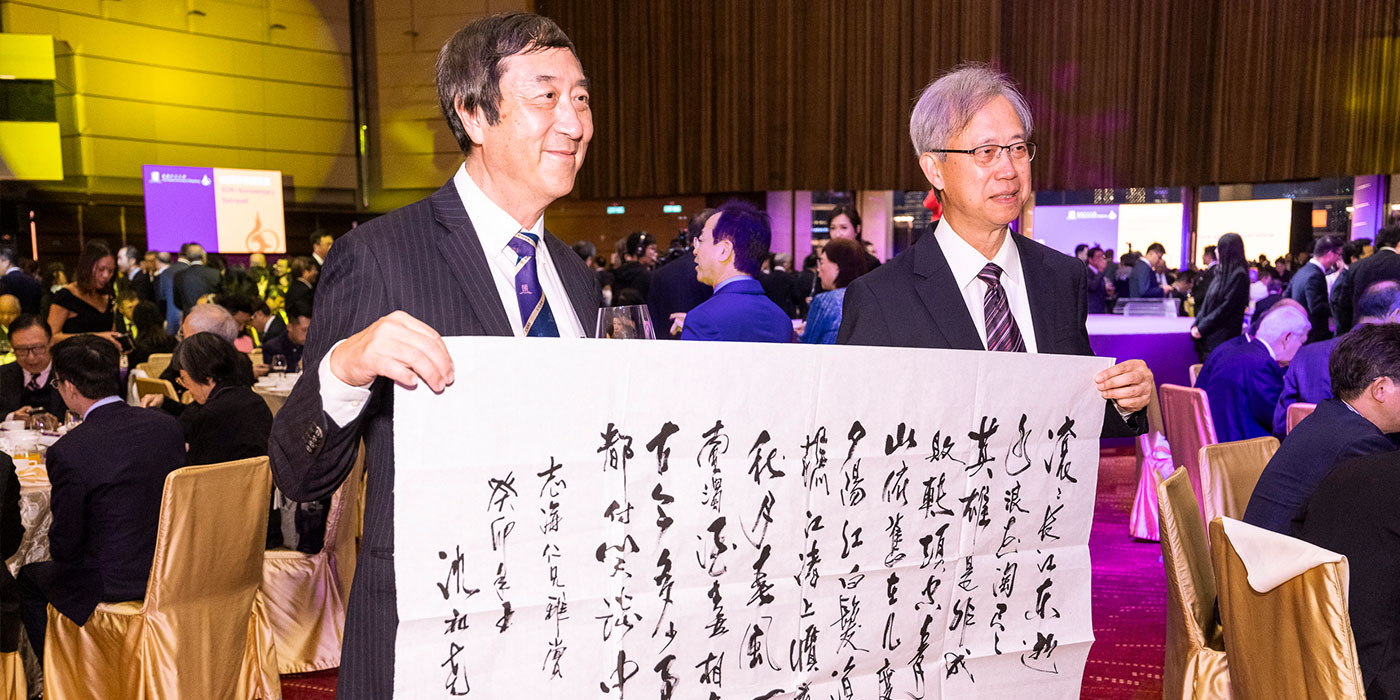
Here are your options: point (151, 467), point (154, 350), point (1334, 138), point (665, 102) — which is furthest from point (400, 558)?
point (665, 102)

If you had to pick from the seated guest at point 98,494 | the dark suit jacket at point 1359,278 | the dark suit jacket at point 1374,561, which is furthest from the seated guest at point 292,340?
the dark suit jacket at point 1359,278

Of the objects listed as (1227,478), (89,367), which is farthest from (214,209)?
(1227,478)

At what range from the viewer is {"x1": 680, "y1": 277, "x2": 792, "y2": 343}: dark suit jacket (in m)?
3.22

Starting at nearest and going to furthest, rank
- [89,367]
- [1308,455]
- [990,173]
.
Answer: [990,173], [1308,455], [89,367]

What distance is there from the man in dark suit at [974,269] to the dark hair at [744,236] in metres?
1.88

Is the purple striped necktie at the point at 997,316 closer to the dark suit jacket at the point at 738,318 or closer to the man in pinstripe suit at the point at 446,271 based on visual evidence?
the man in pinstripe suit at the point at 446,271

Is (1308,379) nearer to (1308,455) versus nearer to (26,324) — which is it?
(1308,455)

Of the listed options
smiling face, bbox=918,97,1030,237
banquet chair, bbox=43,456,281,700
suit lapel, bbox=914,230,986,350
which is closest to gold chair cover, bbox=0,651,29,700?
banquet chair, bbox=43,456,281,700

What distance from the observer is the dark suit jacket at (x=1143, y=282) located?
374 inches

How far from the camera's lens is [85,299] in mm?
5910

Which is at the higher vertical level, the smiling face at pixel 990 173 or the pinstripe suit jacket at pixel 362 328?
the smiling face at pixel 990 173

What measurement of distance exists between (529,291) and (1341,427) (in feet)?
6.26

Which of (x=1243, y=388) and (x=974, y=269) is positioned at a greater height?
(x=974, y=269)

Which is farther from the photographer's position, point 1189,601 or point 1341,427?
point 1189,601
